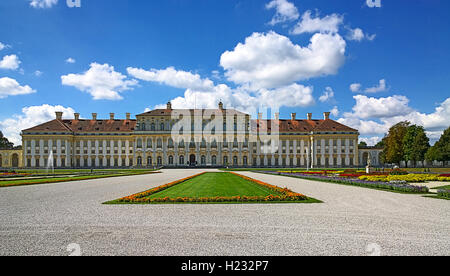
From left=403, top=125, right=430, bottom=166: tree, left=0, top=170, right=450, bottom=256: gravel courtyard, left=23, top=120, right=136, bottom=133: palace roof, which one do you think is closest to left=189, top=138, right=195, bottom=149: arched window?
left=23, top=120, right=136, bottom=133: palace roof

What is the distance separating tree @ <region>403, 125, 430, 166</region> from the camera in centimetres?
5145

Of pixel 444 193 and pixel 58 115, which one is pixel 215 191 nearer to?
pixel 444 193

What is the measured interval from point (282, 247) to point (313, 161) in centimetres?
5749

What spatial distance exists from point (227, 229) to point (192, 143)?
54.5 m

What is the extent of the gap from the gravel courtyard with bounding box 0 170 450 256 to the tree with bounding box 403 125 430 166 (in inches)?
1930

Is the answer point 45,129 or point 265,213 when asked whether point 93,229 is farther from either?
point 45,129

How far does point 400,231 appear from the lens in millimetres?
6246

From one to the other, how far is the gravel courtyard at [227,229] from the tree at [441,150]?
51747 millimetres

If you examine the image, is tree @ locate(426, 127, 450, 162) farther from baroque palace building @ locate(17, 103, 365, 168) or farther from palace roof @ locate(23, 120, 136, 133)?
palace roof @ locate(23, 120, 136, 133)

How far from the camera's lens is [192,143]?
60.5m

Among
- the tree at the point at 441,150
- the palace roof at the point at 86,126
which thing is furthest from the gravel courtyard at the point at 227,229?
the palace roof at the point at 86,126

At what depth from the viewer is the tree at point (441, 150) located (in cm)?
5164
